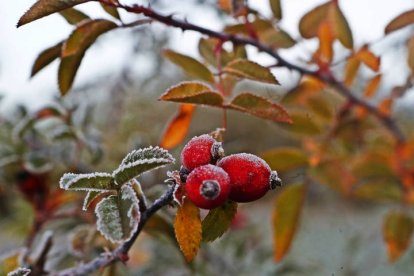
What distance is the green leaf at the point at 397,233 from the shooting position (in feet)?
4.43

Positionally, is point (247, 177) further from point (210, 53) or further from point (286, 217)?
point (286, 217)

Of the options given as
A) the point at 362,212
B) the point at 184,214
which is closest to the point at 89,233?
the point at 184,214

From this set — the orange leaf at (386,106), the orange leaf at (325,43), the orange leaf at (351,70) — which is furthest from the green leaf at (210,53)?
the orange leaf at (386,106)

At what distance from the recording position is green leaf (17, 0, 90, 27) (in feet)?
2.10

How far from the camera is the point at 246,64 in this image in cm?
76

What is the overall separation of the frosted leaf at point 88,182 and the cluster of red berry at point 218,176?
7 cm

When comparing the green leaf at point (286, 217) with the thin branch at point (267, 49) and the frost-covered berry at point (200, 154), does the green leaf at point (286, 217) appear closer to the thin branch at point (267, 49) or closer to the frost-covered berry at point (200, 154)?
the thin branch at point (267, 49)

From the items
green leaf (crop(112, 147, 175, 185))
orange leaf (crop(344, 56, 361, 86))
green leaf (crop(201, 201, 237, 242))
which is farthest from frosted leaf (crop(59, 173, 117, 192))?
orange leaf (crop(344, 56, 361, 86))

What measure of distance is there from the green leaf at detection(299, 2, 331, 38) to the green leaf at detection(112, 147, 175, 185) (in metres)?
0.56

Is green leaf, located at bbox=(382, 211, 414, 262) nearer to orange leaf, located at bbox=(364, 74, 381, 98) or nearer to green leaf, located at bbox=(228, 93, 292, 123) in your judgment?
orange leaf, located at bbox=(364, 74, 381, 98)

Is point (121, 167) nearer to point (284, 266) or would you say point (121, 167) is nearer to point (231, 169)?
point (231, 169)

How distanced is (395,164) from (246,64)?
2.52 ft

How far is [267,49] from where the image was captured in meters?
0.90

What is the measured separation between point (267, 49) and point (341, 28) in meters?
0.18
